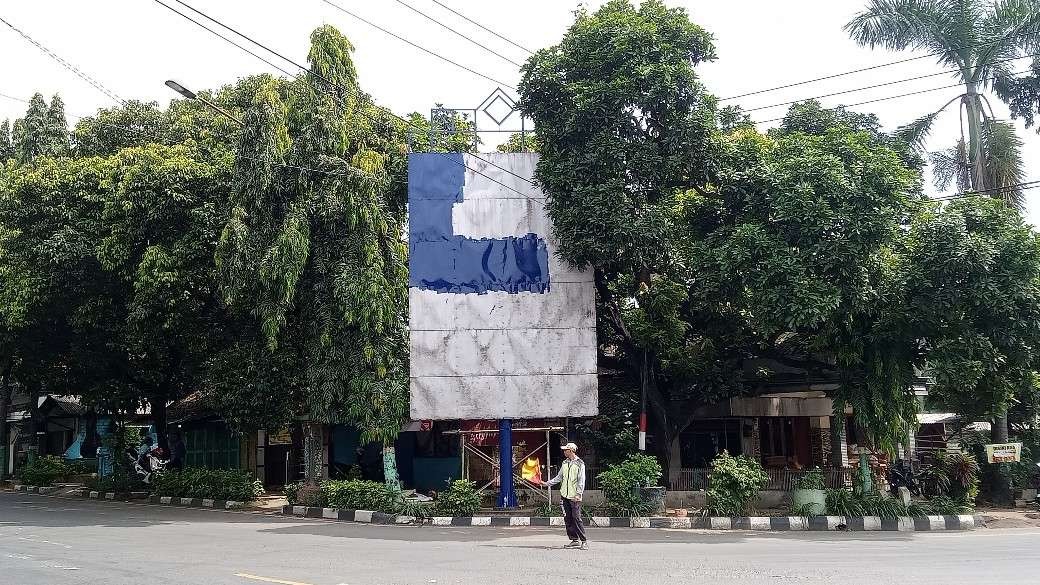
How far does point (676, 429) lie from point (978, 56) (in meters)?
13.0

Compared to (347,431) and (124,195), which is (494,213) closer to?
(124,195)

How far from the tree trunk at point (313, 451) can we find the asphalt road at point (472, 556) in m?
3.89

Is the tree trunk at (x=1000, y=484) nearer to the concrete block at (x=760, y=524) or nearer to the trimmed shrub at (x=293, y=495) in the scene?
the concrete block at (x=760, y=524)

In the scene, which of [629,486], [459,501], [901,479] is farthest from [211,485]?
[901,479]

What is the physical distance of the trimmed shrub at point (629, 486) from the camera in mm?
18062

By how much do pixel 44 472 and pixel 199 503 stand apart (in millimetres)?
11601

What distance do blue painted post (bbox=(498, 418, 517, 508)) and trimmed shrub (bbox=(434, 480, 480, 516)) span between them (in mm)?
871

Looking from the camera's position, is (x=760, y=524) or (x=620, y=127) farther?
(x=620, y=127)

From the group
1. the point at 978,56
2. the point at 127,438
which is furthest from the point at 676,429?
the point at 127,438

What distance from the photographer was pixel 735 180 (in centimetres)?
1870

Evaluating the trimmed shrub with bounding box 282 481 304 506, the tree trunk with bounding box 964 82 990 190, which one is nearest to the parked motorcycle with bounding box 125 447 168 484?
the trimmed shrub with bounding box 282 481 304 506

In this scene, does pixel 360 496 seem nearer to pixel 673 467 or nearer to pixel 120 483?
pixel 673 467

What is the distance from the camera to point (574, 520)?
522 inches

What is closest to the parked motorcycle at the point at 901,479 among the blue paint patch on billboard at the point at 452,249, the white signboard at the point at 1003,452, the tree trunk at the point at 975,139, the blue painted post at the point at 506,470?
the white signboard at the point at 1003,452
